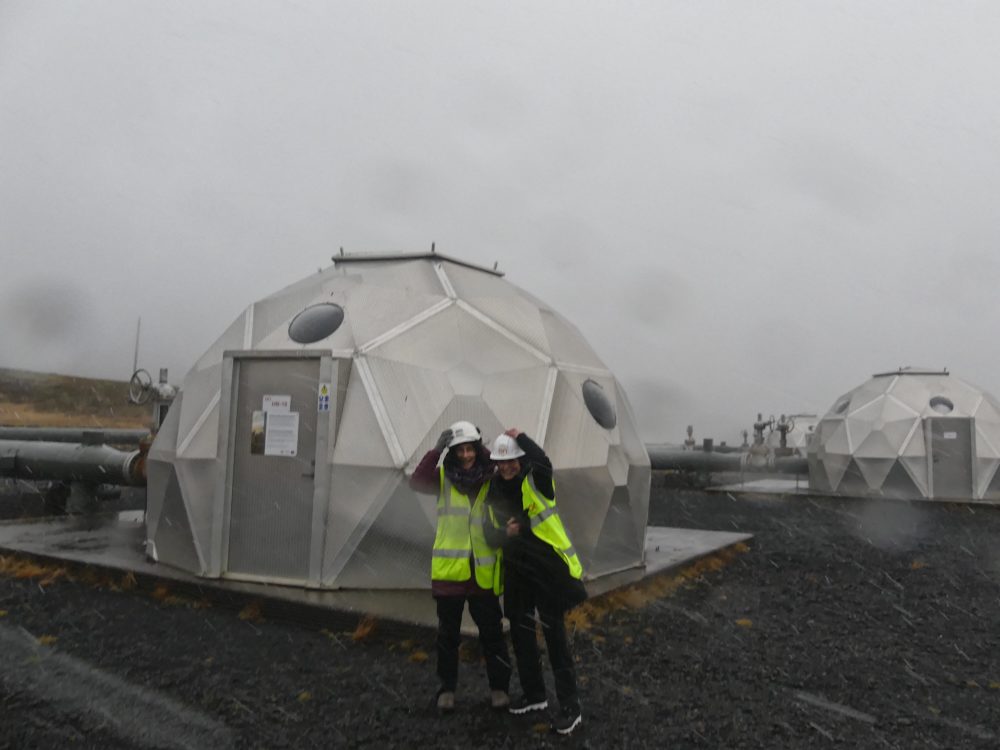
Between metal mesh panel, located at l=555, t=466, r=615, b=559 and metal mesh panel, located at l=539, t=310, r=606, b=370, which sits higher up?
metal mesh panel, located at l=539, t=310, r=606, b=370

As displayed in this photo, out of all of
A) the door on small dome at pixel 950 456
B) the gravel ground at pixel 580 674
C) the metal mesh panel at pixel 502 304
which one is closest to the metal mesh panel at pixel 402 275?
the metal mesh panel at pixel 502 304

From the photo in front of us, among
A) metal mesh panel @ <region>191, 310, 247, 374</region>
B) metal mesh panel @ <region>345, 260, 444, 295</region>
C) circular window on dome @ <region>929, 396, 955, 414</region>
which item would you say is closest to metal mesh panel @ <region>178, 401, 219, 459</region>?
metal mesh panel @ <region>191, 310, 247, 374</region>

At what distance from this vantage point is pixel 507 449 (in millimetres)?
4852

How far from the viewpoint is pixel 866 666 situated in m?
6.18

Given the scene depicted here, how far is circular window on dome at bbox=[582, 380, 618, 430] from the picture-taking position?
897cm

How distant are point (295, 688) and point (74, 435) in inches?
946

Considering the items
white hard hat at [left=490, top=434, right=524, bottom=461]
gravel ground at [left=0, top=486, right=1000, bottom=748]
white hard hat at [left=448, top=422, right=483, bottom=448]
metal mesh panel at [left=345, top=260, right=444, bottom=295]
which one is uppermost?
metal mesh panel at [left=345, top=260, right=444, bottom=295]

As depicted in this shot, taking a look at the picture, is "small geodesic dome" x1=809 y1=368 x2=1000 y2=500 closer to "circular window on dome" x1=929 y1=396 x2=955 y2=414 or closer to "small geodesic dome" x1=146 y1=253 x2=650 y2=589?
"circular window on dome" x1=929 y1=396 x2=955 y2=414

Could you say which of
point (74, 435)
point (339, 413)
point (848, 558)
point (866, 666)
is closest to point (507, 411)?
point (339, 413)

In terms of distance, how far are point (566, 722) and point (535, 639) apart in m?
0.54

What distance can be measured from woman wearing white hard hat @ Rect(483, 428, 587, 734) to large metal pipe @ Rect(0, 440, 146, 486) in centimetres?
838

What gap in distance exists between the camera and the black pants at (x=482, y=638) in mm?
4922

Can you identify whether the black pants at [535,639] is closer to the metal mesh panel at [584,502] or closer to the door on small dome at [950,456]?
the metal mesh panel at [584,502]

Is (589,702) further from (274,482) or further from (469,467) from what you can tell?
(274,482)
